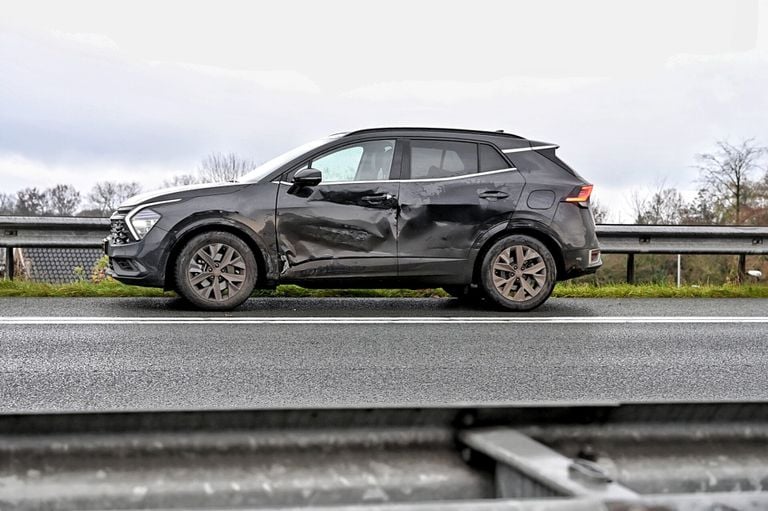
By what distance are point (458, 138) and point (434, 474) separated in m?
7.39

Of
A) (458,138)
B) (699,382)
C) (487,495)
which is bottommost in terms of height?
(699,382)

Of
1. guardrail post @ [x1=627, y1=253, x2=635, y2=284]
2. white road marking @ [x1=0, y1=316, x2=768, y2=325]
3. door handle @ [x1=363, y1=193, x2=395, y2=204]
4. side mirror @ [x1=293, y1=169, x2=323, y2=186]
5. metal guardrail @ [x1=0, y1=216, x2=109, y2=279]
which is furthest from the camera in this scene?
guardrail post @ [x1=627, y1=253, x2=635, y2=284]

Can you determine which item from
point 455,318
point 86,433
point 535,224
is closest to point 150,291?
point 455,318

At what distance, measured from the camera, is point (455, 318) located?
757 cm

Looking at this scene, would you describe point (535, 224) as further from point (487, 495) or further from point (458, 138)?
point (487, 495)

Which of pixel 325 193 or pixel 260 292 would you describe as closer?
pixel 325 193

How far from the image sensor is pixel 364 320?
7301 mm

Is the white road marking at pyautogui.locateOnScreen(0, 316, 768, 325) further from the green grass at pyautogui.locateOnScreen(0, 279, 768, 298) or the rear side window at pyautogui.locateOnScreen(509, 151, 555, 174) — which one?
the green grass at pyautogui.locateOnScreen(0, 279, 768, 298)

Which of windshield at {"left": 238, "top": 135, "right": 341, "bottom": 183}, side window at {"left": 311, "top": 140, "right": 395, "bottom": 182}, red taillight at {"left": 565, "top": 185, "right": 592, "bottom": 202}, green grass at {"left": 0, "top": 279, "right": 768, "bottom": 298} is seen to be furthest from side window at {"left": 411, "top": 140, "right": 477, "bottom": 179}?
green grass at {"left": 0, "top": 279, "right": 768, "bottom": 298}

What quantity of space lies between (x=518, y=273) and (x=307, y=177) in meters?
2.44

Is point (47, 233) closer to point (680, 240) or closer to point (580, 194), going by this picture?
point (580, 194)

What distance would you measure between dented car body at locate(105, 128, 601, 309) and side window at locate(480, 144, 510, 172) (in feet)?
0.05

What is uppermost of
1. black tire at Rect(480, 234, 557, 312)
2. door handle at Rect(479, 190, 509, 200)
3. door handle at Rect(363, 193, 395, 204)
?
door handle at Rect(479, 190, 509, 200)

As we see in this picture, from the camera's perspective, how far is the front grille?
7.96 metres
